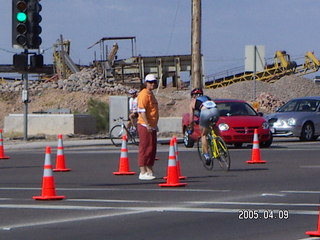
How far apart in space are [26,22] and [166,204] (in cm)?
1319

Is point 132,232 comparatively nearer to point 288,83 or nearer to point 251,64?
point 251,64

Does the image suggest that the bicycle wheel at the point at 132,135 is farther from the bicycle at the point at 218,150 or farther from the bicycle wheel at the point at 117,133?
the bicycle at the point at 218,150

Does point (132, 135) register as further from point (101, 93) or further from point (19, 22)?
point (101, 93)

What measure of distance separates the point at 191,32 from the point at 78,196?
64.8 ft

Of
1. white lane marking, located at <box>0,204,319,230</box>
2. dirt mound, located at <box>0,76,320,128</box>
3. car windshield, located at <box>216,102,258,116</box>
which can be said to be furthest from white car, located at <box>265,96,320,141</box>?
white lane marking, located at <box>0,204,319,230</box>

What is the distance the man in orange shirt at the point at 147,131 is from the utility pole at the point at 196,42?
53.4 feet

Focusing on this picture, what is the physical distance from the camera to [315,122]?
29.7m

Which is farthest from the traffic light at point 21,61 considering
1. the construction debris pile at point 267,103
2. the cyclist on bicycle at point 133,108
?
the construction debris pile at point 267,103

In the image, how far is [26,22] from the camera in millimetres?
24641

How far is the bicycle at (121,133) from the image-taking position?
89.4ft

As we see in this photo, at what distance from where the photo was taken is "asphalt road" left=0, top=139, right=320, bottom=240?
10273 mm
